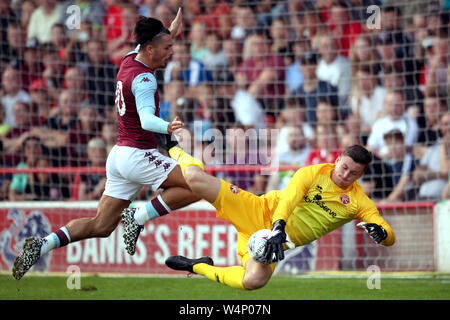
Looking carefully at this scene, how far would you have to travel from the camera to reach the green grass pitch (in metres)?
7.79

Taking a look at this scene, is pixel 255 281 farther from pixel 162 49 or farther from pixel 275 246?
pixel 162 49

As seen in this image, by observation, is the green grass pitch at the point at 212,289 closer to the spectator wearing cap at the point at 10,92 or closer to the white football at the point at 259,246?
the white football at the point at 259,246

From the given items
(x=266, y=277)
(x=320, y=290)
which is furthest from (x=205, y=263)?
(x=320, y=290)

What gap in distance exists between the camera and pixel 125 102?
6910 mm

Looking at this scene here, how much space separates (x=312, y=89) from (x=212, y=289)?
14.0ft

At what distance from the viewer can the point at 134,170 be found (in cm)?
694

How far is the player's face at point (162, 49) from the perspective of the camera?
696 centimetres

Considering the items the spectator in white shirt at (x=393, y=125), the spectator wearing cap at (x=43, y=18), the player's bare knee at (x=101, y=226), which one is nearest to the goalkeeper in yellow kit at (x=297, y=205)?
the player's bare knee at (x=101, y=226)

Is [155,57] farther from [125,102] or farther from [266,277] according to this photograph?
[266,277]

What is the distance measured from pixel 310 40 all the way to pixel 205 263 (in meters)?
6.14

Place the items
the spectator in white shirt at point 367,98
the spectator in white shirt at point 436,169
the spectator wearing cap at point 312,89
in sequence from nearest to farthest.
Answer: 1. the spectator in white shirt at point 436,169
2. the spectator in white shirt at point 367,98
3. the spectator wearing cap at point 312,89

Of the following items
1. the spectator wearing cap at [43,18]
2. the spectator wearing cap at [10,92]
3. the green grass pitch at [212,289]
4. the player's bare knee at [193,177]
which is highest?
the spectator wearing cap at [43,18]

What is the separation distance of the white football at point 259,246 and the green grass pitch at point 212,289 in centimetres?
186

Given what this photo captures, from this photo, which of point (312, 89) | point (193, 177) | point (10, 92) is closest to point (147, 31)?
point (193, 177)
